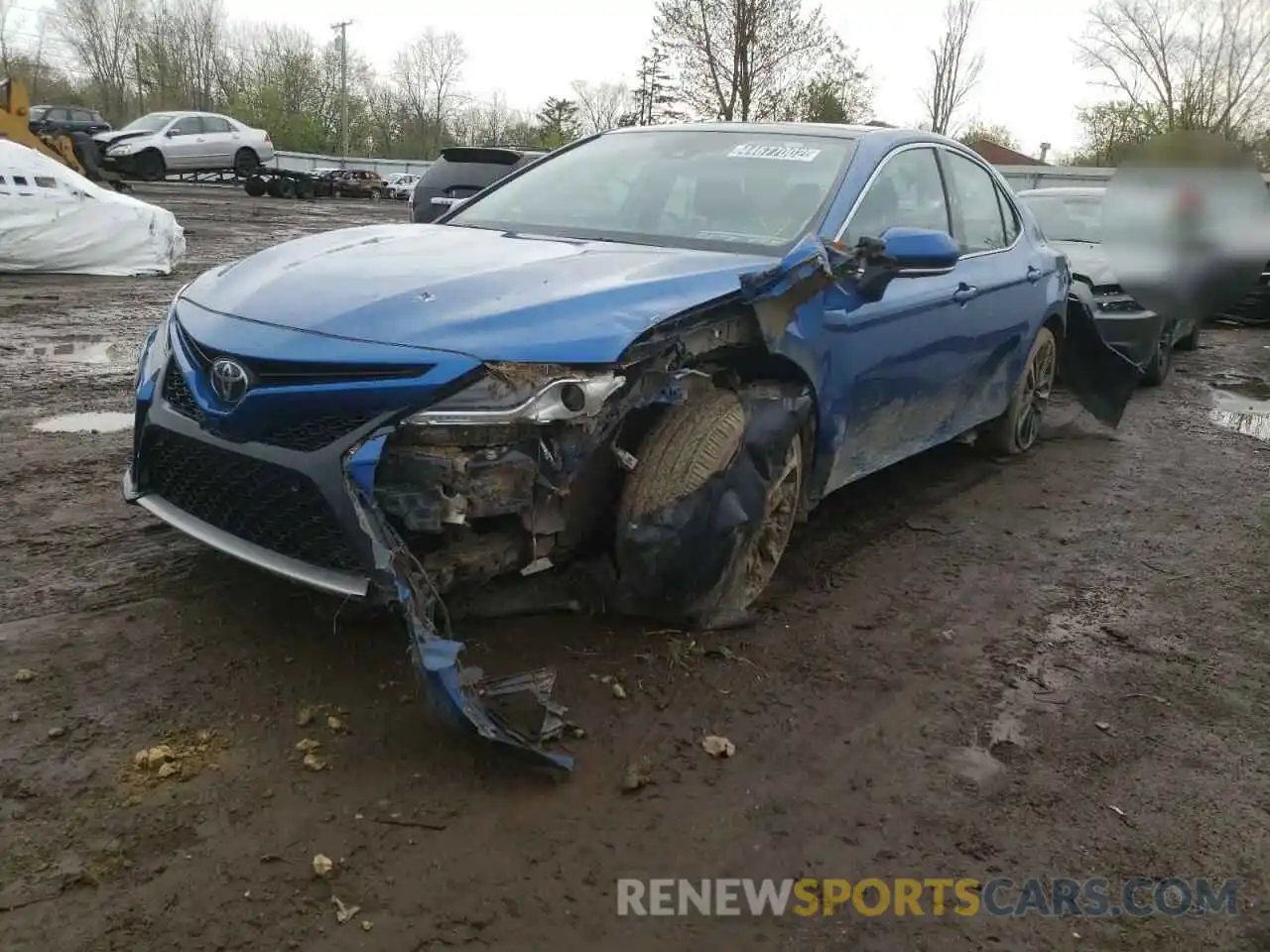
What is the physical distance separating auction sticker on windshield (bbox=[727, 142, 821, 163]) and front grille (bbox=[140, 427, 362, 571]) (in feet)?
7.83

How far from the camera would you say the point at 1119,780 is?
2.83 meters

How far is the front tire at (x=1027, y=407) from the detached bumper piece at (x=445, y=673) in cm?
393

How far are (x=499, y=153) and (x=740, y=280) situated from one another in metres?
7.42

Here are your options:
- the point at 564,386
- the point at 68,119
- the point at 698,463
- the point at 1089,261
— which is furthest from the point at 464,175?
the point at 68,119

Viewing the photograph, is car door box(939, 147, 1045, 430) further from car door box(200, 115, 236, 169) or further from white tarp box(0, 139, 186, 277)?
car door box(200, 115, 236, 169)

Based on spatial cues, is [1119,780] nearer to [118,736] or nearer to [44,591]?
[118,736]

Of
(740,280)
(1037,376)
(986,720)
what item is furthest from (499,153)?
(986,720)

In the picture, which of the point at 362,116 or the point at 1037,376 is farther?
the point at 362,116

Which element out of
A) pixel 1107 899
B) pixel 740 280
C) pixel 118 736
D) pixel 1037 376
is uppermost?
pixel 740 280

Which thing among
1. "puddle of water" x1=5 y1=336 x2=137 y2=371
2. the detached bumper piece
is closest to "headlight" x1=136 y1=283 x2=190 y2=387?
the detached bumper piece

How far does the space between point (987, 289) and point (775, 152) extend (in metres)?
1.32

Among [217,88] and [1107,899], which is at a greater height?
[217,88]

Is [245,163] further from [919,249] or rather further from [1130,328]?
[919,249]

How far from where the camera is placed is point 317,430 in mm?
2686
